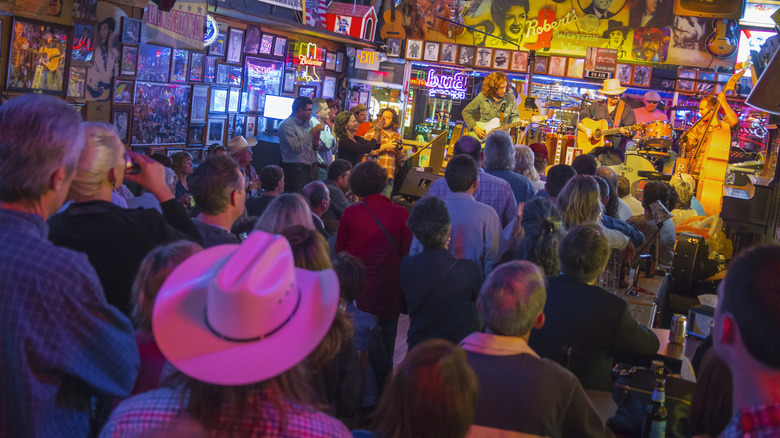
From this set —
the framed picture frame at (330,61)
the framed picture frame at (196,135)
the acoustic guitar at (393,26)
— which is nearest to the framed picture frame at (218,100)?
the framed picture frame at (196,135)

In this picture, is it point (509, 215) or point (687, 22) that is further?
point (687, 22)

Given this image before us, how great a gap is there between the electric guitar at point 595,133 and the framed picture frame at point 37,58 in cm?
754

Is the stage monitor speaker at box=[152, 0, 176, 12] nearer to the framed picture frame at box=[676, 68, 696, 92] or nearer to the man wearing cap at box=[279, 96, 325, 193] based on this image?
the man wearing cap at box=[279, 96, 325, 193]

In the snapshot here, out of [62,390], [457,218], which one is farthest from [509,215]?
[62,390]

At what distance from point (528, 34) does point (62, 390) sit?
591 inches

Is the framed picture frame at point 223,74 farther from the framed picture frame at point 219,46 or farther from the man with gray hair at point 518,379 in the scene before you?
the man with gray hair at point 518,379

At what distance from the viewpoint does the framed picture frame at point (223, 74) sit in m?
10.6

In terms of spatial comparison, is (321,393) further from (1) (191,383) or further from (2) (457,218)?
(2) (457,218)

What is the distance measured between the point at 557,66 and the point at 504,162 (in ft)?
34.2

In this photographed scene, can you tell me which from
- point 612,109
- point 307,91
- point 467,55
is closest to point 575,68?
point 612,109

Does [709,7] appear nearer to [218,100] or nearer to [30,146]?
[218,100]

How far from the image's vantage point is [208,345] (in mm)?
1413

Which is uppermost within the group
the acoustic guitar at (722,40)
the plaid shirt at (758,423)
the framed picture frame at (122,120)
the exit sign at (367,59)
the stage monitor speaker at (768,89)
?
the acoustic guitar at (722,40)

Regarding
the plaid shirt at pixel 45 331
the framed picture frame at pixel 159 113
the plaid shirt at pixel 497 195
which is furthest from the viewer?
the framed picture frame at pixel 159 113
